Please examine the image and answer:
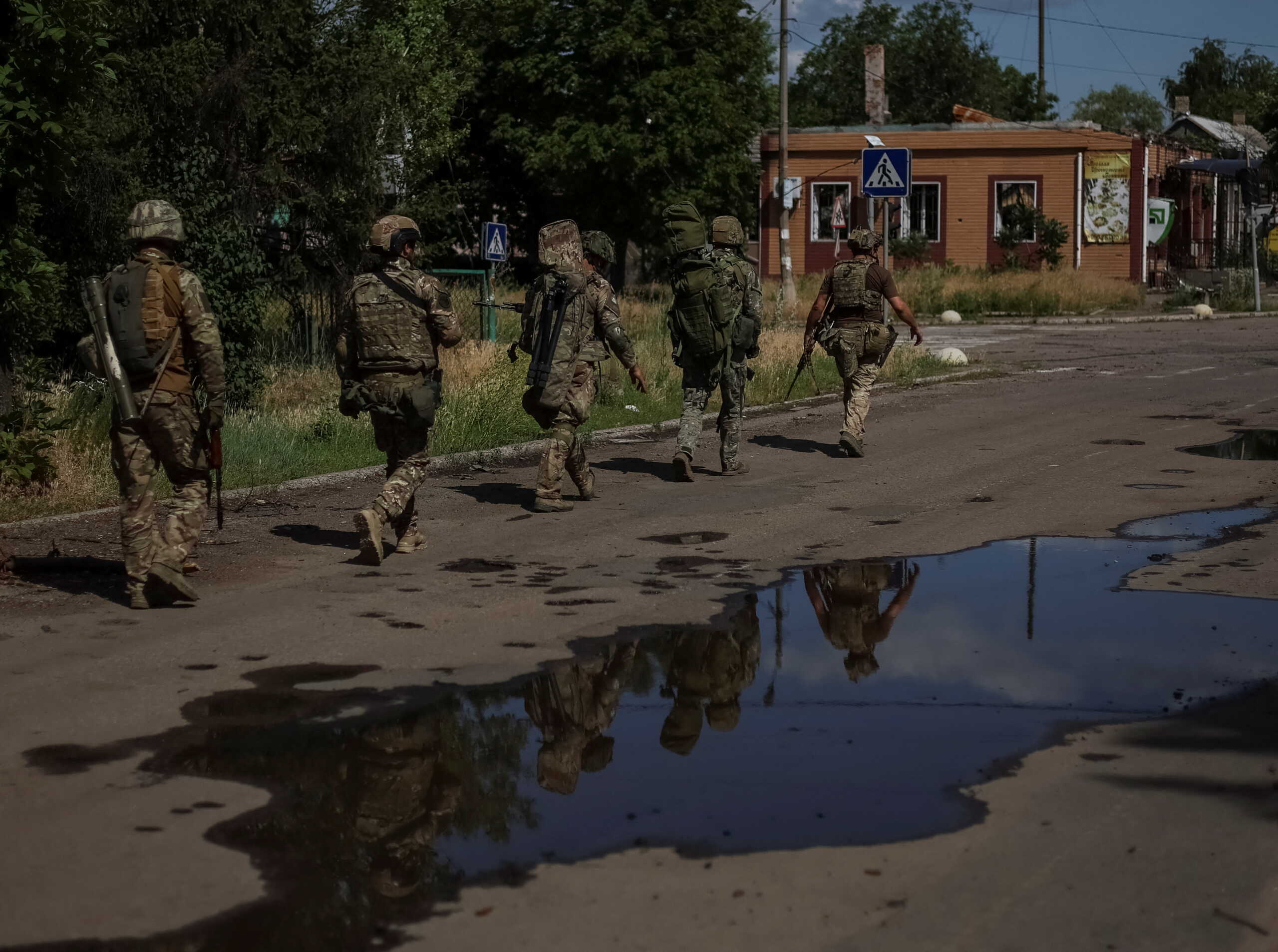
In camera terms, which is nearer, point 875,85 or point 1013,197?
point 1013,197

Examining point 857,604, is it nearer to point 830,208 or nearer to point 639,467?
point 639,467

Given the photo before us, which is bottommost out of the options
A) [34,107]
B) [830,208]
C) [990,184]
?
[34,107]


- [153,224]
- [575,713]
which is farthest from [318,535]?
[575,713]

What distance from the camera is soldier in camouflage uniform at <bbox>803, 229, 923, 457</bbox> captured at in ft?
44.0

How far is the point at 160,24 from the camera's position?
18.6 meters

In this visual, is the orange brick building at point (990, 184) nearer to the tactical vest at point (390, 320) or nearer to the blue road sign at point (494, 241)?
the blue road sign at point (494, 241)

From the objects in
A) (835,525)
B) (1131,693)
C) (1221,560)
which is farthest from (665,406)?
(1131,693)

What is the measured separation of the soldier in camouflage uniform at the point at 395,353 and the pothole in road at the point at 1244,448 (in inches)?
272

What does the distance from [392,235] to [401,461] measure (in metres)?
1.25

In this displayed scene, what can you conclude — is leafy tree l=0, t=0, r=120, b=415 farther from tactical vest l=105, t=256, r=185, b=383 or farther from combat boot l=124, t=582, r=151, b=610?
combat boot l=124, t=582, r=151, b=610

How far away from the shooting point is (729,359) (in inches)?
479

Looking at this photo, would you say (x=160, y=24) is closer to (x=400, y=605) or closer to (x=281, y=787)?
(x=400, y=605)

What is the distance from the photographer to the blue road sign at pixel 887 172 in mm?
20953

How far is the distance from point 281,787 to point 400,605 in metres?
2.77
